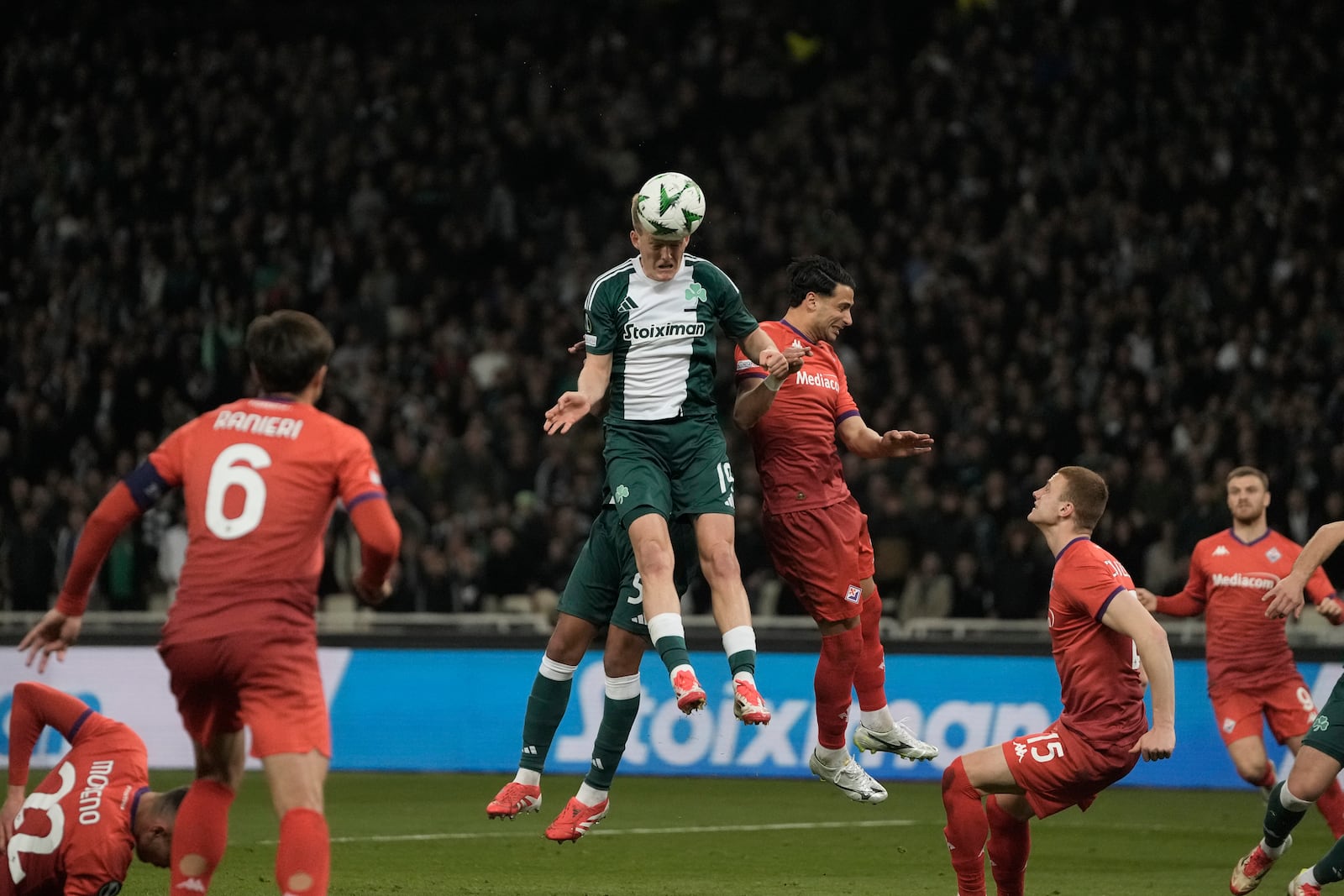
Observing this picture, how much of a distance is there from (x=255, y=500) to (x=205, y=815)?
118cm

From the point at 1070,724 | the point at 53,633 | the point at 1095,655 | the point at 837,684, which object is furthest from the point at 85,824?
the point at 837,684

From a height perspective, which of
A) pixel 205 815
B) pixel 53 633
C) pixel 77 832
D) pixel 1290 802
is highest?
pixel 53 633

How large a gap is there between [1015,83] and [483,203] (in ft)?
22.7

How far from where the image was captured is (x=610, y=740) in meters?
9.53

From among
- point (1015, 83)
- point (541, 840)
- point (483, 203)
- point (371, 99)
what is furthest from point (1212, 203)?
point (541, 840)

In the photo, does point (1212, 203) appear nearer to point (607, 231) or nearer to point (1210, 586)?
point (607, 231)

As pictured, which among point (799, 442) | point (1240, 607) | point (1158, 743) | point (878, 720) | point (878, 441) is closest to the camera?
point (1158, 743)

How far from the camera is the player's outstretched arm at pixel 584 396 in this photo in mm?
8438

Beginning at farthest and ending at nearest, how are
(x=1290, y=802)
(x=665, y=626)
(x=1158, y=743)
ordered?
1. (x=1290, y=802)
2. (x=665, y=626)
3. (x=1158, y=743)

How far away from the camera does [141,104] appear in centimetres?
2539

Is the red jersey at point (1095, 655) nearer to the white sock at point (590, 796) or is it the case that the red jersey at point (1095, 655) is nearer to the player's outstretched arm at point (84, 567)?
the white sock at point (590, 796)

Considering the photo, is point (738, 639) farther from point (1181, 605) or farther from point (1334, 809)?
point (1181, 605)

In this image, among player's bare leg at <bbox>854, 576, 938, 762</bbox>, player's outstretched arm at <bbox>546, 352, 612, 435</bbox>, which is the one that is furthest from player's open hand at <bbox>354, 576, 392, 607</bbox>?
player's bare leg at <bbox>854, 576, 938, 762</bbox>

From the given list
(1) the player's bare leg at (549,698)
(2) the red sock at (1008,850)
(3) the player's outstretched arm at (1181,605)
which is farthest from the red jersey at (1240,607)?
(1) the player's bare leg at (549,698)
